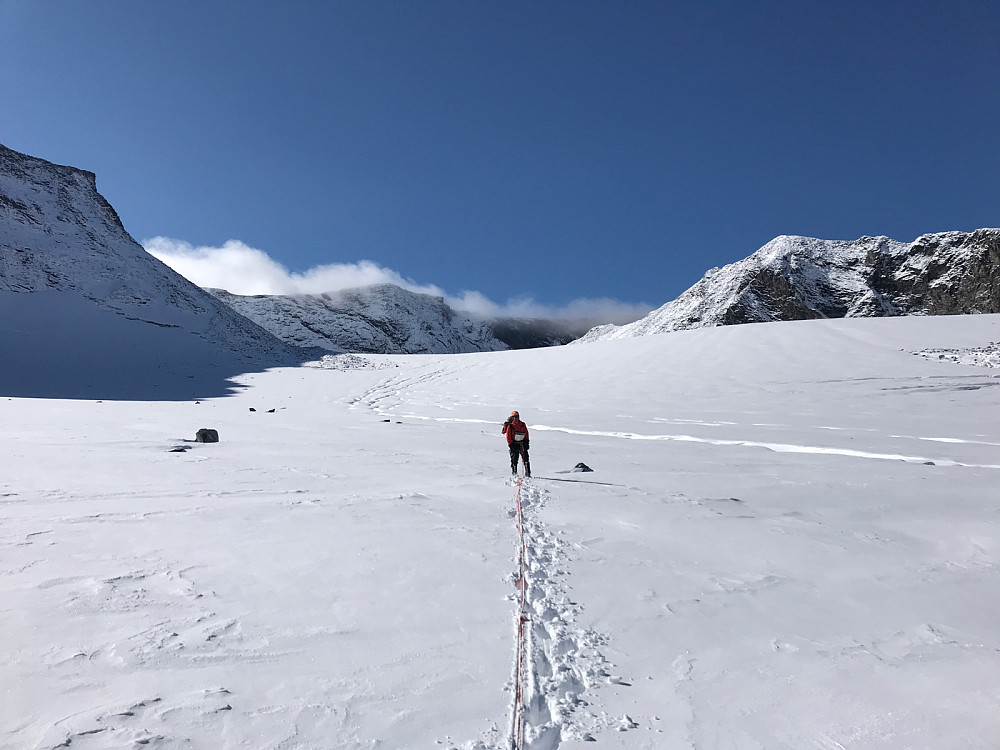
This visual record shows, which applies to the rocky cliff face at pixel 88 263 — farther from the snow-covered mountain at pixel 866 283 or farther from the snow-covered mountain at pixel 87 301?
the snow-covered mountain at pixel 866 283

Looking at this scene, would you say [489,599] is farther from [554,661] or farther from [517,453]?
[517,453]

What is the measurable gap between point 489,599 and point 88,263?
6779 centimetres

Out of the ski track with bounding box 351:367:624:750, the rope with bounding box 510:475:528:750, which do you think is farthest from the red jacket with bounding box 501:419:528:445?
the rope with bounding box 510:475:528:750

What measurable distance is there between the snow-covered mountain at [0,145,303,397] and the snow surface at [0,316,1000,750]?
101 ft

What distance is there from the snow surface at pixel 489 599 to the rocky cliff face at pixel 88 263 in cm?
4605

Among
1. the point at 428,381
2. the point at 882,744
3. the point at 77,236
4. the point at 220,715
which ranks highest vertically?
the point at 77,236

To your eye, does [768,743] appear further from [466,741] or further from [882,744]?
[466,741]

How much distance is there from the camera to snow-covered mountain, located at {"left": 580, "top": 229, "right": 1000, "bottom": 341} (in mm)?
163500

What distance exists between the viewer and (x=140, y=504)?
6.05m

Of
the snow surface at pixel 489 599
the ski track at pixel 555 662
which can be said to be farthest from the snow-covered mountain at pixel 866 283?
the ski track at pixel 555 662

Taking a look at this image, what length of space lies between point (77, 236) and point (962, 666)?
247 feet

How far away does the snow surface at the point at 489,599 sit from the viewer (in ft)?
8.41

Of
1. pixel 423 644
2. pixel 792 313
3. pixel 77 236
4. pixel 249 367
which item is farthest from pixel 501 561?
pixel 792 313

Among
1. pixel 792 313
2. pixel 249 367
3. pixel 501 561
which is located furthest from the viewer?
pixel 792 313
